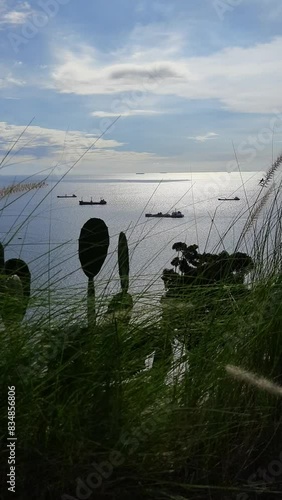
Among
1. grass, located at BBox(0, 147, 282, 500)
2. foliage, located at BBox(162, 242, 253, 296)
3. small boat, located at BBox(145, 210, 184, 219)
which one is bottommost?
grass, located at BBox(0, 147, 282, 500)

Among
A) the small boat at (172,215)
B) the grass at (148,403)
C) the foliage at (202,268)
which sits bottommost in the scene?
the grass at (148,403)

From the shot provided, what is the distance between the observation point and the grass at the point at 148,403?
6.27 ft

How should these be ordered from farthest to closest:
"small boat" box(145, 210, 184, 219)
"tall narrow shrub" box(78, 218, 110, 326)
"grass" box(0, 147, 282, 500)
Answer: "small boat" box(145, 210, 184, 219) < "tall narrow shrub" box(78, 218, 110, 326) < "grass" box(0, 147, 282, 500)

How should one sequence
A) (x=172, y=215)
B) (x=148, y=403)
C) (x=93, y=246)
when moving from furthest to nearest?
(x=172, y=215) → (x=93, y=246) → (x=148, y=403)

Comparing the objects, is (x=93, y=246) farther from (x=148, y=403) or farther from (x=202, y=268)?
(x=148, y=403)

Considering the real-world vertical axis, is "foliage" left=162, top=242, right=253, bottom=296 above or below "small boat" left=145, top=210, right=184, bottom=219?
below

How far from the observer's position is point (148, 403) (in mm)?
2049

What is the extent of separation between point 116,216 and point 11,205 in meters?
1.10

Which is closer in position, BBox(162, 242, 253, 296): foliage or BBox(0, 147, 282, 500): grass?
BBox(0, 147, 282, 500): grass

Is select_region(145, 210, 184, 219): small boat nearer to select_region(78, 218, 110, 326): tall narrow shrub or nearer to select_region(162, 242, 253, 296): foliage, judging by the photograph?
select_region(162, 242, 253, 296): foliage

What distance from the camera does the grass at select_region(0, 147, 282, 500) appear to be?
1.91 meters

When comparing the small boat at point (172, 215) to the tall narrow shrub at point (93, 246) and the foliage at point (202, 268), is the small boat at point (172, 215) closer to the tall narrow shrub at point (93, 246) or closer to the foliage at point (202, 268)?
the foliage at point (202, 268)

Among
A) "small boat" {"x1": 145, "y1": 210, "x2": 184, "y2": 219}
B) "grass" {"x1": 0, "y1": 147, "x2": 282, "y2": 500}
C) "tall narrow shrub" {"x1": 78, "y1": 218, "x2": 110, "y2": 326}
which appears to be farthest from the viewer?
"small boat" {"x1": 145, "y1": 210, "x2": 184, "y2": 219}

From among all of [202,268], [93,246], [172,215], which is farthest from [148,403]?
[172,215]
